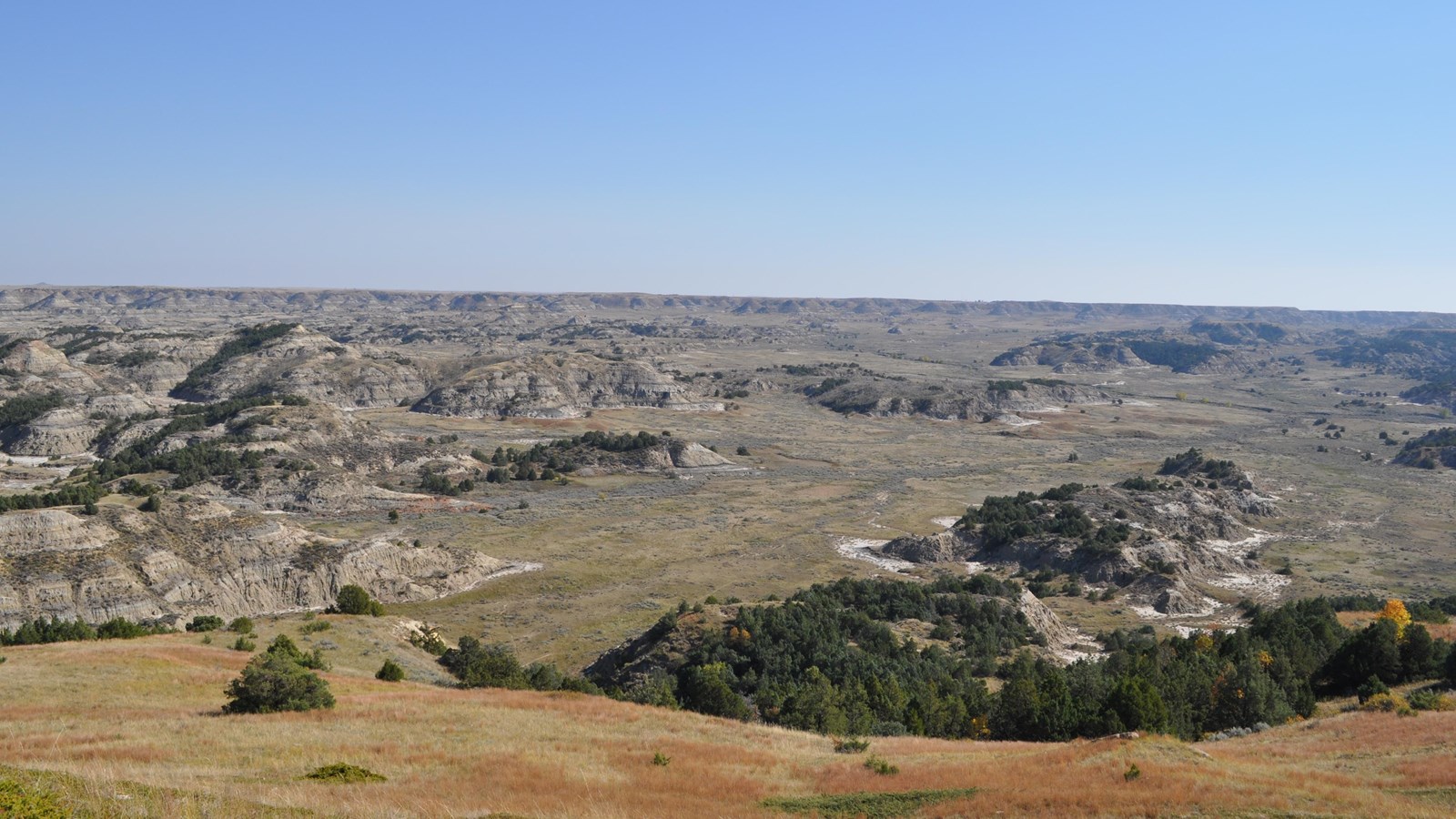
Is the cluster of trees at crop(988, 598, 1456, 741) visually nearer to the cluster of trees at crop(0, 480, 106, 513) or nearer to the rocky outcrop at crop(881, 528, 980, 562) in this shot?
the rocky outcrop at crop(881, 528, 980, 562)

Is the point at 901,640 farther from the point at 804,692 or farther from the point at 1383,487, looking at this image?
the point at 1383,487

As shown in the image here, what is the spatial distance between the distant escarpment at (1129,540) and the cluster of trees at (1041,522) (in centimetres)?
9

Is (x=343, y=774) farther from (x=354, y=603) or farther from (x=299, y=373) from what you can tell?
(x=299, y=373)

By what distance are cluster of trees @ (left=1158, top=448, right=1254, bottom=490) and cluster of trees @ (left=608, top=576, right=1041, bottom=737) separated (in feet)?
180

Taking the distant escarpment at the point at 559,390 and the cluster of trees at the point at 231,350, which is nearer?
the distant escarpment at the point at 559,390

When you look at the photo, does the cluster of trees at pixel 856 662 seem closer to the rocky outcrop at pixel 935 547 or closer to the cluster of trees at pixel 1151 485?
the rocky outcrop at pixel 935 547

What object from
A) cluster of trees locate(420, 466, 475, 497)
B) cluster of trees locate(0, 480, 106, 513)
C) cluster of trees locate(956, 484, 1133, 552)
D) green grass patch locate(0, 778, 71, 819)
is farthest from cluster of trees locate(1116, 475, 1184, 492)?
green grass patch locate(0, 778, 71, 819)

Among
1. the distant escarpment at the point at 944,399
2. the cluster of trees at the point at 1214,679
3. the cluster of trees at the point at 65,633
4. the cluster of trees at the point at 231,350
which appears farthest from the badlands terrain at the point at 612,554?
the cluster of trees at the point at 65,633

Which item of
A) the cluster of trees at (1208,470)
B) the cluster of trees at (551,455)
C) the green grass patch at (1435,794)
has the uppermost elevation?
the green grass patch at (1435,794)

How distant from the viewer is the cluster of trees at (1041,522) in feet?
265

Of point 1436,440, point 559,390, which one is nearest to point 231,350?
point 559,390

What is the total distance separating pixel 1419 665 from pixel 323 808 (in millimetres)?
46110

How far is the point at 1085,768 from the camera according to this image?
21.8m

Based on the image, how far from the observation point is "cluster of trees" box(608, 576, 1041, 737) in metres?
39.1
